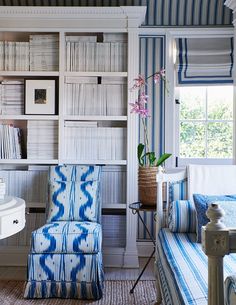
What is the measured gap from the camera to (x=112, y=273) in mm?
3137

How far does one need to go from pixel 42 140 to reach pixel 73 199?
26.9 inches

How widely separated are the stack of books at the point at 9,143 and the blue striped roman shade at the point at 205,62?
1.63m

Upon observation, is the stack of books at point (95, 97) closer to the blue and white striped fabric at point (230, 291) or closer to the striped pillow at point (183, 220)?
the striped pillow at point (183, 220)

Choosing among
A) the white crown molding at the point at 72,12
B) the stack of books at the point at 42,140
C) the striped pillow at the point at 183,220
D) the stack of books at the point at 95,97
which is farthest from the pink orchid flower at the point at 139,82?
the striped pillow at the point at 183,220

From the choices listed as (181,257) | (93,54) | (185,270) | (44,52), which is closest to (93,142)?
(93,54)

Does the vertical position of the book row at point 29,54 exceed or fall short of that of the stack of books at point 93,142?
it exceeds it

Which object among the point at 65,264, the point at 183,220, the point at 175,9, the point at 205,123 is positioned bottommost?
the point at 65,264

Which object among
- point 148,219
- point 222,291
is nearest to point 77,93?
point 148,219

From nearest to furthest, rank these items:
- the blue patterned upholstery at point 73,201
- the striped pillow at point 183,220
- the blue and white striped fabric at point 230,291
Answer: the blue and white striped fabric at point 230,291, the striped pillow at point 183,220, the blue patterned upholstery at point 73,201

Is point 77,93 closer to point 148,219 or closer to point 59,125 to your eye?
point 59,125

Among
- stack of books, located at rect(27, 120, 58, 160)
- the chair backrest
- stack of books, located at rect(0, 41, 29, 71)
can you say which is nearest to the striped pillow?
the chair backrest

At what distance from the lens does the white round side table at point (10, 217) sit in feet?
5.66

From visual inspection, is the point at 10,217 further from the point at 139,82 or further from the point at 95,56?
the point at 95,56

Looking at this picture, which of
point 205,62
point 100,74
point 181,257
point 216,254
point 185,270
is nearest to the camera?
point 216,254
